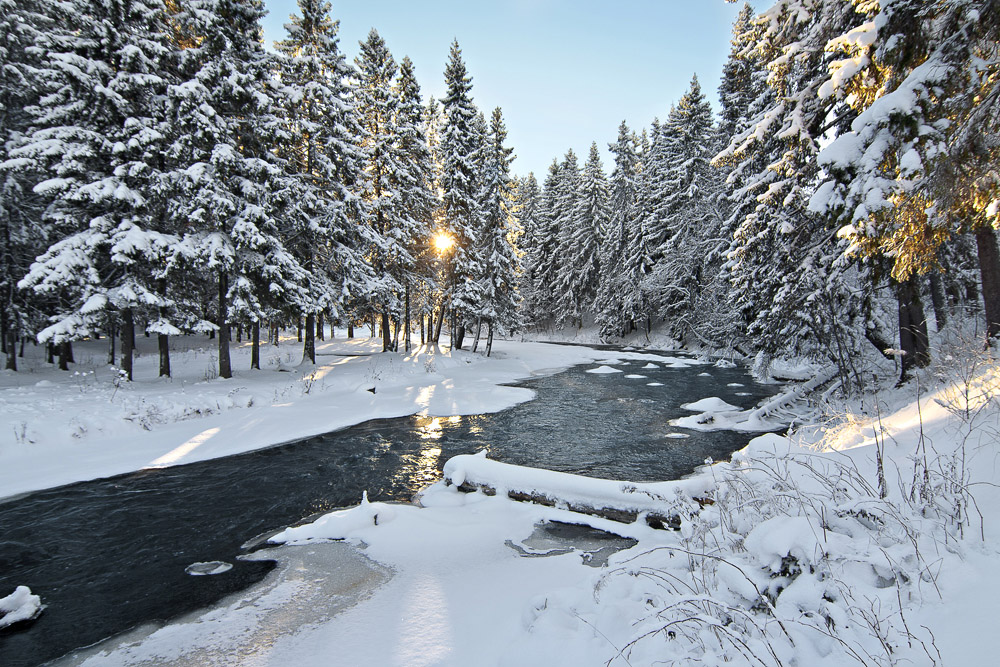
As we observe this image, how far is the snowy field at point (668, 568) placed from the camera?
2541 millimetres

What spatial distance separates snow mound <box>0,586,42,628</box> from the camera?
4852mm

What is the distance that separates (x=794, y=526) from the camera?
310 centimetres

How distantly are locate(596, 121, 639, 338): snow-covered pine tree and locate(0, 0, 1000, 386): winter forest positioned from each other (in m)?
6.30

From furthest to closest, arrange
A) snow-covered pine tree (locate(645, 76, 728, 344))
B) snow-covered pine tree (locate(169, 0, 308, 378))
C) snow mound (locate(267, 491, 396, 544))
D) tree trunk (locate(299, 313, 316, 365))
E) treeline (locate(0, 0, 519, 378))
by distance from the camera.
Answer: snow-covered pine tree (locate(645, 76, 728, 344)), tree trunk (locate(299, 313, 316, 365)), snow-covered pine tree (locate(169, 0, 308, 378)), treeline (locate(0, 0, 519, 378)), snow mound (locate(267, 491, 396, 544))

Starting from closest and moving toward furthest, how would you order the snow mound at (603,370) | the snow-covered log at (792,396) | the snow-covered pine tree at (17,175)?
the snow-covered log at (792,396), the snow-covered pine tree at (17,175), the snow mound at (603,370)

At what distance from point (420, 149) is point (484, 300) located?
1023 cm

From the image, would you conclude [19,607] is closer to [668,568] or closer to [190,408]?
[668,568]

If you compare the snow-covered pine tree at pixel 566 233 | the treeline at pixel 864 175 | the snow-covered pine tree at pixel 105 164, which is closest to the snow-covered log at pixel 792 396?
the treeline at pixel 864 175

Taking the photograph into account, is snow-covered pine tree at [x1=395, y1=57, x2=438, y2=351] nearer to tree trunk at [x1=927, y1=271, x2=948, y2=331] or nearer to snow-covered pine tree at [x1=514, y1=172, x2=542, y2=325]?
tree trunk at [x1=927, y1=271, x2=948, y2=331]

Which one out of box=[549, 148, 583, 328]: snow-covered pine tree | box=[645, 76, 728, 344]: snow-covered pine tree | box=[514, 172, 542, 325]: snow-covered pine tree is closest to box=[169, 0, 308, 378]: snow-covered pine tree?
box=[645, 76, 728, 344]: snow-covered pine tree

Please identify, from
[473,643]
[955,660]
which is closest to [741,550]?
[955,660]

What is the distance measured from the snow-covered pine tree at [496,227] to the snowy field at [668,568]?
22219 mm

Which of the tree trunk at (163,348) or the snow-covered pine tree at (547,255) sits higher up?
the snow-covered pine tree at (547,255)

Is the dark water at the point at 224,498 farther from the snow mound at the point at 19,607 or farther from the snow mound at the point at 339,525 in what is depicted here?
the snow mound at the point at 339,525
